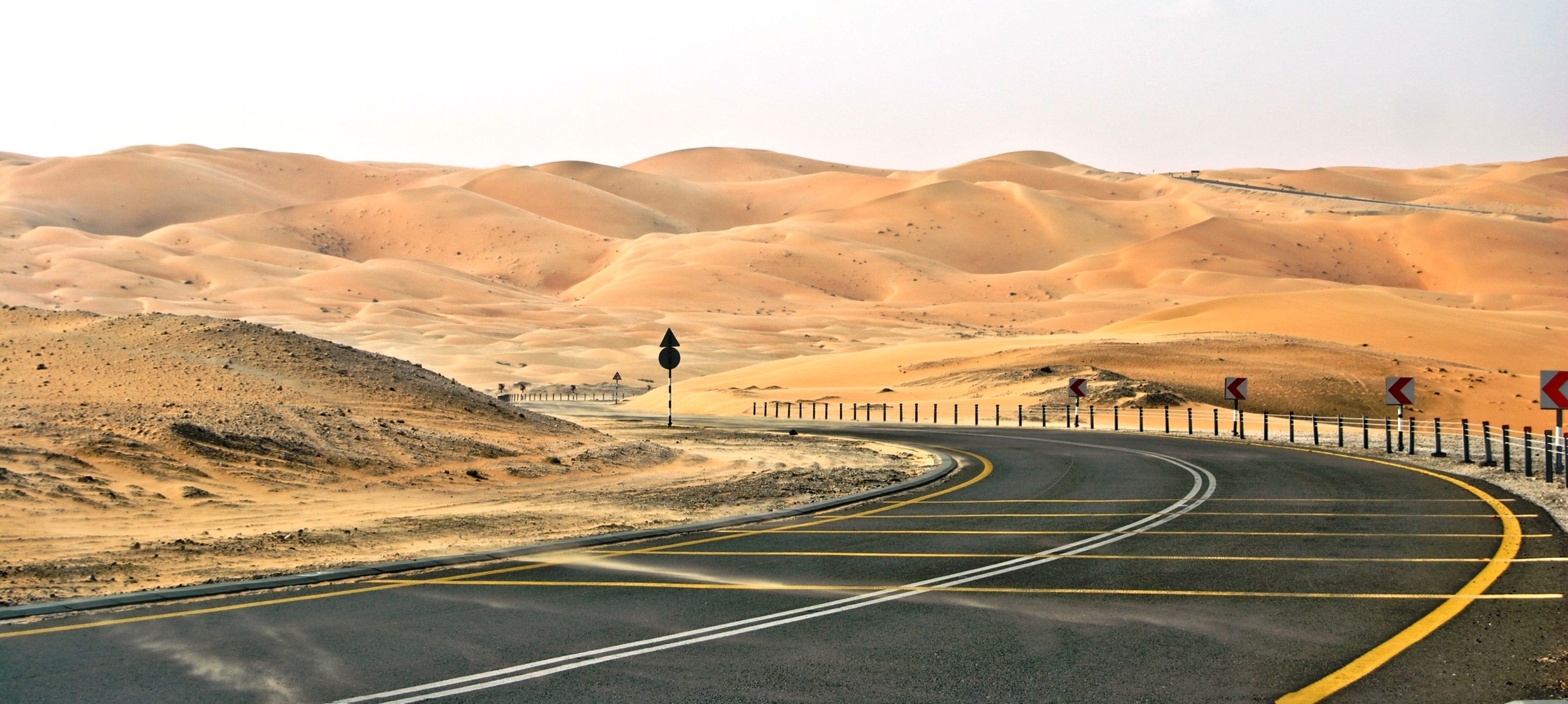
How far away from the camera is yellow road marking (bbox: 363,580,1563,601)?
966 cm

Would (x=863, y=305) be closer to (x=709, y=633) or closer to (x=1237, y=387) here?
(x=1237, y=387)

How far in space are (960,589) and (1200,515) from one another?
669 cm

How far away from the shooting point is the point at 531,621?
351 inches

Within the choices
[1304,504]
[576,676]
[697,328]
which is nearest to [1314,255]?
[697,328]

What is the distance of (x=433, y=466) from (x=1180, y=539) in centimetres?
1412

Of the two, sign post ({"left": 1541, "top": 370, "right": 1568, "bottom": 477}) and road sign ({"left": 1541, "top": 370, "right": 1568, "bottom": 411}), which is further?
road sign ({"left": 1541, "top": 370, "right": 1568, "bottom": 411})

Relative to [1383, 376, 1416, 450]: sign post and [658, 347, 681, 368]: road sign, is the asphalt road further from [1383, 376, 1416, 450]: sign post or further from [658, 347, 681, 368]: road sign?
[658, 347, 681, 368]: road sign

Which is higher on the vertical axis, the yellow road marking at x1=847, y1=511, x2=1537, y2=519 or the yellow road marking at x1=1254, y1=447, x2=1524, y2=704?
the yellow road marking at x1=1254, y1=447, x2=1524, y2=704

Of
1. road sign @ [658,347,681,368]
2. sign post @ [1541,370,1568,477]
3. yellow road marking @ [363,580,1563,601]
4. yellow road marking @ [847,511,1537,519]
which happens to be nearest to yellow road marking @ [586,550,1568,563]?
yellow road marking @ [363,580,1563,601]

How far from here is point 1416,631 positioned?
27.4 ft

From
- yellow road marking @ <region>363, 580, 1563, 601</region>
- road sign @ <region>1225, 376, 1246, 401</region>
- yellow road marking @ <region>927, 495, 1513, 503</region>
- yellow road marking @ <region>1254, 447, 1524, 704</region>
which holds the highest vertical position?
road sign @ <region>1225, 376, 1246, 401</region>

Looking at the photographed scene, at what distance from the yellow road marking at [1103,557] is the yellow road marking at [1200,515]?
3447 millimetres

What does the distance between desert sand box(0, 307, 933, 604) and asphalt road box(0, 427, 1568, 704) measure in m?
2.48

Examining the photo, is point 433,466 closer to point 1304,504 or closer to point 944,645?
point 1304,504
